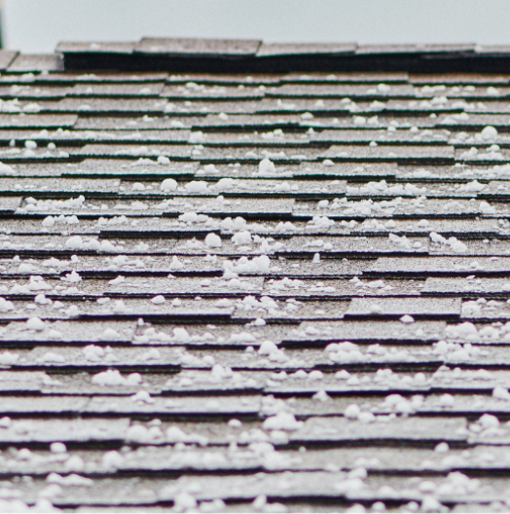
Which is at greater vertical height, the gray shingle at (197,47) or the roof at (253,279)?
the gray shingle at (197,47)

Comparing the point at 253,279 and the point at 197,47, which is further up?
the point at 197,47

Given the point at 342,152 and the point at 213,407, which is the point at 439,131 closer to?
the point at 342,152

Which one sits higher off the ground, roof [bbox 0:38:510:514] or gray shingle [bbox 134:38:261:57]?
gray shingle [bbox 134:38:261:57]

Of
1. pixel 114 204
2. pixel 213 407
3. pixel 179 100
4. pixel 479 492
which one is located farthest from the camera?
pixel 179 100

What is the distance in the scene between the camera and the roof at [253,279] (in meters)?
1.76

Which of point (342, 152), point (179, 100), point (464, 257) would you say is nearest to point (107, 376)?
point (464, 257)

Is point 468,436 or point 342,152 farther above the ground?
point 342,152

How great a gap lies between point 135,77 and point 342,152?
1.41 meters

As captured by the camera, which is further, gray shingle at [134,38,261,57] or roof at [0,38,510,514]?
gray shingle at [134,38,261,57]

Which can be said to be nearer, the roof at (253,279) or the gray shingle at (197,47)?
the roof at (253,279)

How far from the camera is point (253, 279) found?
2.52 meters

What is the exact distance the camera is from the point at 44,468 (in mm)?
1781

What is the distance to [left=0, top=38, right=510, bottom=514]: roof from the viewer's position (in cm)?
176

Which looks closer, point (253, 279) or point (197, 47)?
point (253, 279)
